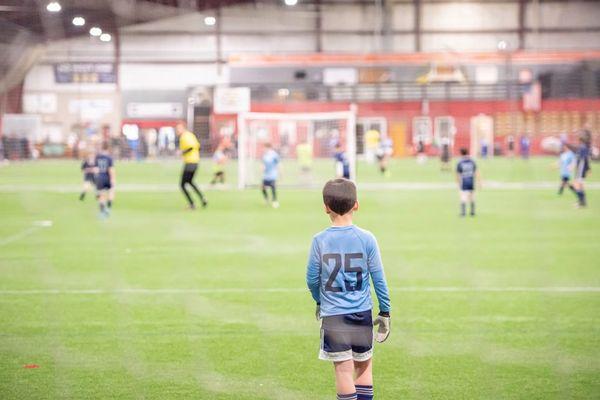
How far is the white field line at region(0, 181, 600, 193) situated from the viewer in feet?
110

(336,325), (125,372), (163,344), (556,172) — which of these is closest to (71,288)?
(163,344)

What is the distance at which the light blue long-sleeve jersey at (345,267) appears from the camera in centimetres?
592

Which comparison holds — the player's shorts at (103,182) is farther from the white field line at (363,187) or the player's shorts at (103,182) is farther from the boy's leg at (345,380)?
the boy's leg at (345,380)

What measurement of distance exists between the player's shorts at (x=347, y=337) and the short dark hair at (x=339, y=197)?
718mm

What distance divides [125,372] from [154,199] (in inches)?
A: 847

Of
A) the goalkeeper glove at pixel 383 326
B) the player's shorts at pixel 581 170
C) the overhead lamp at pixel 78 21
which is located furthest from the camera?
the overhead lamp at pixel 78 21

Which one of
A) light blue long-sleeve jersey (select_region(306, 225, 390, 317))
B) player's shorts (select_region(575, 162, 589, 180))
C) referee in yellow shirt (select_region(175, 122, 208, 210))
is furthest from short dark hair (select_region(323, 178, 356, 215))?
player's shorts (select_region(575, 162, 589, 180))

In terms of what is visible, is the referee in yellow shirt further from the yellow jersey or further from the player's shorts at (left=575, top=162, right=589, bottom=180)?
the player's shorts at (left=575, top=162, right=589, bottom=180)

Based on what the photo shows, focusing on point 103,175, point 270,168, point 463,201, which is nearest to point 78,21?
point 270,168

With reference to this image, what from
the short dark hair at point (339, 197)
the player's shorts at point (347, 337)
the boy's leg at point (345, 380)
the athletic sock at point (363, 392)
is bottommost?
the athletic sock at point (363, 392)

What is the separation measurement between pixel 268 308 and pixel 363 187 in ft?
79.2

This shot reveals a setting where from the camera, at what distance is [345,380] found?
231 inches

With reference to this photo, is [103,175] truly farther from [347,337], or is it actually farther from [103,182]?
[347,337]

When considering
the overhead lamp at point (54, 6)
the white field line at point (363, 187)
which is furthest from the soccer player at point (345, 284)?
the white field line at point (363, 187)
